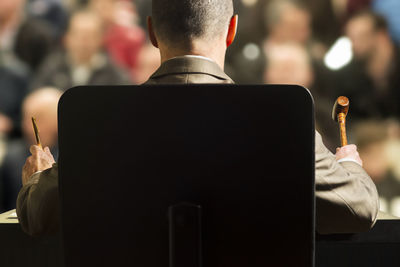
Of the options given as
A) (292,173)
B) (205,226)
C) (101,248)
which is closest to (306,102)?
(292,173)

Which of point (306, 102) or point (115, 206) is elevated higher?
point (306, 102)

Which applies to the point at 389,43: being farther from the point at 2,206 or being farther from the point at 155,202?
the point at 155,202

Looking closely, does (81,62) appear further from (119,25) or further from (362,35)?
(362,35)

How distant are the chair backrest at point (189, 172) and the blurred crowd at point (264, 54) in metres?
1.84

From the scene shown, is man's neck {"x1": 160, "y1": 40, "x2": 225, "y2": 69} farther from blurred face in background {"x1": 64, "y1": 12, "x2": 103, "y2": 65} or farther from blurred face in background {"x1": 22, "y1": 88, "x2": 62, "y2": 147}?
blurred face in background {"x1": 64, "y1": 12, "x2": 103, "y2": 65}

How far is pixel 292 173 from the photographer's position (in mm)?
593

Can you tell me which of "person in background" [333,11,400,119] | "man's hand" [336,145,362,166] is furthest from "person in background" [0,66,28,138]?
"man's hand" [336,145,362,166]

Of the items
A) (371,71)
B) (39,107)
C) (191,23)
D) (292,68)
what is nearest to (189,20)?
(191,23)

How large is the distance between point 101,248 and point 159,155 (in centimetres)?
13

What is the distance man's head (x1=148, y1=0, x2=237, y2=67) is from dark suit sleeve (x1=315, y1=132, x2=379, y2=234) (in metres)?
0.27

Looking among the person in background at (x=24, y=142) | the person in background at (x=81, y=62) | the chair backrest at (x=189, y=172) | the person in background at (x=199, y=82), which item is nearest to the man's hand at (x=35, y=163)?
the person in background at (x=199, y=82)

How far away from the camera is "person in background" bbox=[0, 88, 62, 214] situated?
2.23m

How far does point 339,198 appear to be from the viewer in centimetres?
68

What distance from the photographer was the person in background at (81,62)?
8.07 feet
